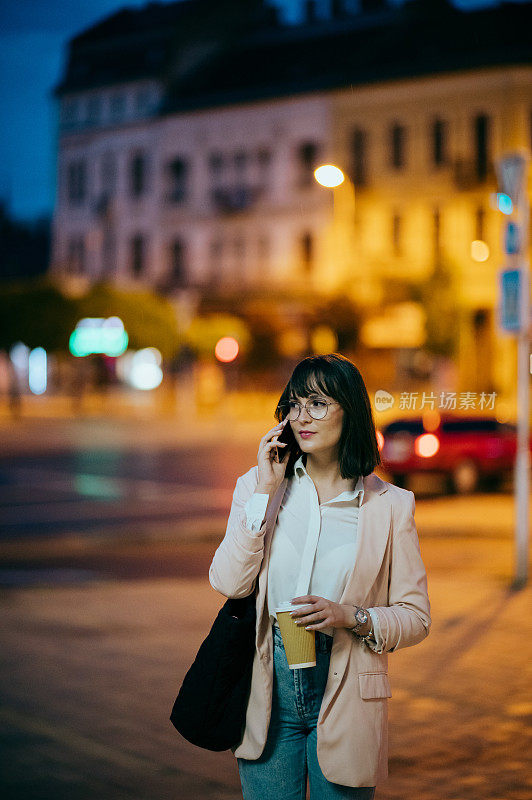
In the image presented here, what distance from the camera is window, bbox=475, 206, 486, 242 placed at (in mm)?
41594

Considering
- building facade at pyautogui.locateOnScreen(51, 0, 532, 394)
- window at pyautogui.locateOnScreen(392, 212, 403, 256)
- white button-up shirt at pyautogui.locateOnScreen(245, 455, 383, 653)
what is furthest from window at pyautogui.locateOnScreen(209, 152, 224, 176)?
white button-up shirt at pyautogui.locateOnScreen(245, 455, 383, 653)

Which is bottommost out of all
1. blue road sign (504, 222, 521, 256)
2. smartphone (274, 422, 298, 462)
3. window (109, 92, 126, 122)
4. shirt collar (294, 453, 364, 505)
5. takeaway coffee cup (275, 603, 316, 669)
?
takeaway coffee cup (275, 603, 316, 669)

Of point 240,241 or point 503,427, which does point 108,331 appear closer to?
point 240,241

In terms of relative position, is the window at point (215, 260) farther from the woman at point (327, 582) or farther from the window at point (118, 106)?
the woman at point (327, 582)

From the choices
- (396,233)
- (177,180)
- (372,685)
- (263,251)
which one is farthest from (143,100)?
(372,685)

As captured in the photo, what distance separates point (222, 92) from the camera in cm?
4800

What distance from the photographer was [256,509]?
2.90 m

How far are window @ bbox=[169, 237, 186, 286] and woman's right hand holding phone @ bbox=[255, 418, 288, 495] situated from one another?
155 feet

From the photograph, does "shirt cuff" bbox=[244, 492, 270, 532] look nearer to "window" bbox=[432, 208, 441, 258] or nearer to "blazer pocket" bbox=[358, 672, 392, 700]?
"blazer pocket" bbox=[358, 672, 392, 700]

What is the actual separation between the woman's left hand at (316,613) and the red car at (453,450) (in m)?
15.3

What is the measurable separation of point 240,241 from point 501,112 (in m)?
12.8

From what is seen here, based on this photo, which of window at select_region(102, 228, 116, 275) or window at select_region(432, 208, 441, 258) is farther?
window at select_region(102, 228, 116, 275)

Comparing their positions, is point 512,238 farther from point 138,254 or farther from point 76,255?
point 76,255

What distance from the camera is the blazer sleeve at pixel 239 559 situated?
113 inches
